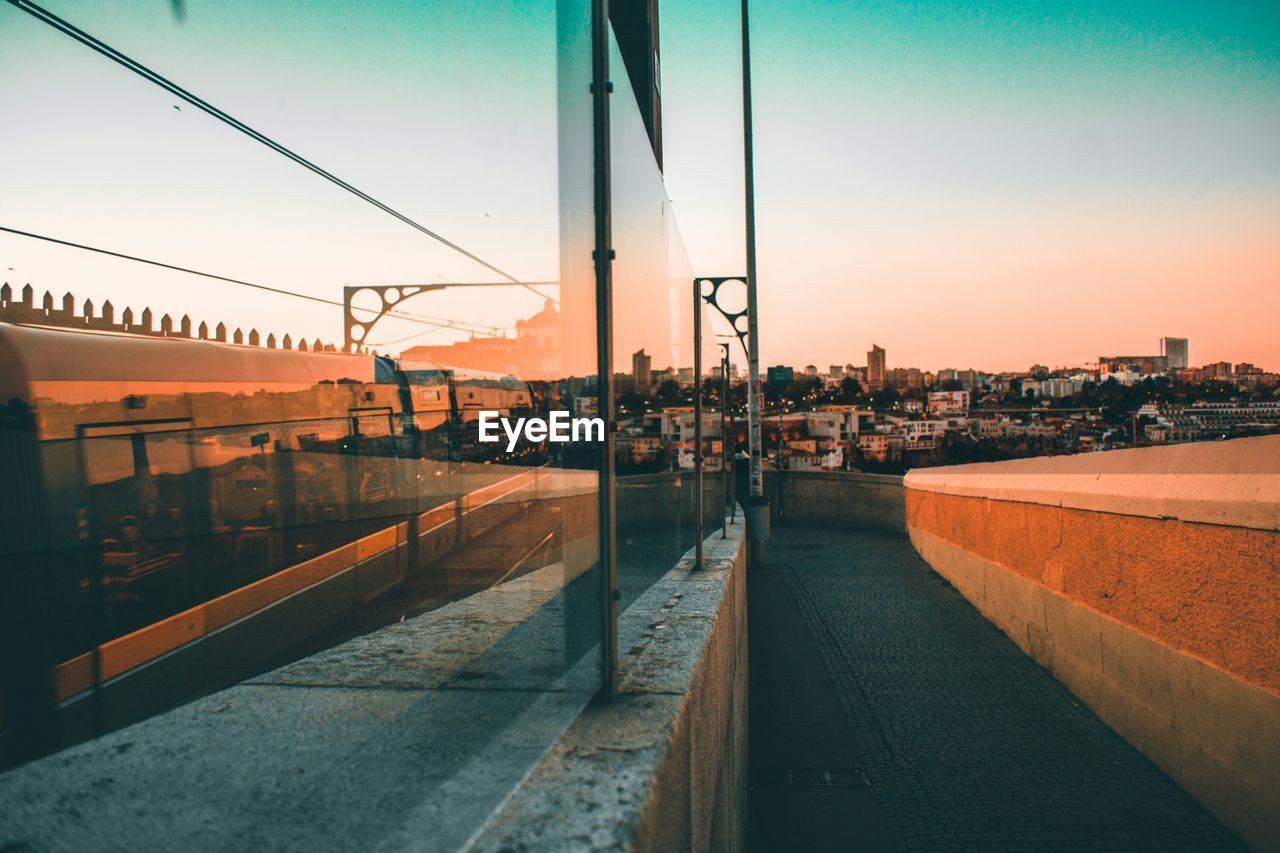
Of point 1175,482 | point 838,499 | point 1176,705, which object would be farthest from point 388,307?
point 838,499

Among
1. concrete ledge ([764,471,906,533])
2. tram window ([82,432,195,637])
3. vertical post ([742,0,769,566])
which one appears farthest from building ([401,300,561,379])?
concrete ledge ([764,471,906,533])

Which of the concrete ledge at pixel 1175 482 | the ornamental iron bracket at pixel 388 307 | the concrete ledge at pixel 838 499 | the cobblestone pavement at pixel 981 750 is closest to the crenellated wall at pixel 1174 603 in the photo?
the concrete ledge at pixel 1175 482

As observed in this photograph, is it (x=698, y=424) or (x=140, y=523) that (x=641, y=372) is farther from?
(x=140, y=523)

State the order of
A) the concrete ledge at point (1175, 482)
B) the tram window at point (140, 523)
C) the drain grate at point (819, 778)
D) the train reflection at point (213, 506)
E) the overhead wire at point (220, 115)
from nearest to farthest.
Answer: the overhead wire at point (220, 115) → the train reflection at point (213, 506) → the tram window at point (140, 523) → the concrete ledge at point (1175, 482) → the drain grate at point (819, 778)

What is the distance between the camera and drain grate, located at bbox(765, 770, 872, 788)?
5828 millimetres

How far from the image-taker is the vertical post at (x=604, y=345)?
6.88 ft

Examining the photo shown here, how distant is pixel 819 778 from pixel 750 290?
1198cm

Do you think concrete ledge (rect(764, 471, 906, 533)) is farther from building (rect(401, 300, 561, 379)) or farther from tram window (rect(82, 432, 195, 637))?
Answer: building (rect(401, 300, 561, 379))

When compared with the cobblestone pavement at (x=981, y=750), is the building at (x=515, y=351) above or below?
above

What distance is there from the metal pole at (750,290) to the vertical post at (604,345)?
13649 mm

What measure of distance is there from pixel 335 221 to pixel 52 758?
1361 mm

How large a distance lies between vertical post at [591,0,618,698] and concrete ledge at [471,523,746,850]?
0.17 m

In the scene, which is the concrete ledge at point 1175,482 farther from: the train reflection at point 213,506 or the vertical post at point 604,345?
the vertical post at point 604,345

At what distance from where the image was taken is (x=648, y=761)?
1.70 metres
